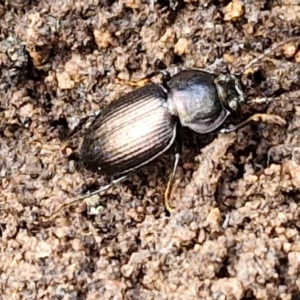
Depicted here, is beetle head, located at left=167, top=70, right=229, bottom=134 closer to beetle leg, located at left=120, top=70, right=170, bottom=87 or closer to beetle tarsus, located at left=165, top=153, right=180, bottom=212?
beetle leg, located at left=120, top=70, right=170, bottom=87

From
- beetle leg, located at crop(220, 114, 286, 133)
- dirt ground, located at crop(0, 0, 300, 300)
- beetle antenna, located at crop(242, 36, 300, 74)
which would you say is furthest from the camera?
beetle antenna, located at crop(242, 36, 300, 74)

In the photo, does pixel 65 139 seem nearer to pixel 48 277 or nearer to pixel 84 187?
pixel 84 187

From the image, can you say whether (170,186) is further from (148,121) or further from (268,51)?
(268,51)

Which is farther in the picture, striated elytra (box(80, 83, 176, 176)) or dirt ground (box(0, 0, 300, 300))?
striated elytra (box(80, 83, 176, 176))

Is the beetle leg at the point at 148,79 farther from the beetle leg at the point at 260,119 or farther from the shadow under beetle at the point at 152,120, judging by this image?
the beetle leg at the point at 260,119

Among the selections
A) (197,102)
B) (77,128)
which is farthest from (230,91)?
(77,128)

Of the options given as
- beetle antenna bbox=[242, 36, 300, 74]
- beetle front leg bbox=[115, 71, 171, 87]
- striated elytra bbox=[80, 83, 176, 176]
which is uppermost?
beetle front leg bbox=[115, 71, 171, 87]

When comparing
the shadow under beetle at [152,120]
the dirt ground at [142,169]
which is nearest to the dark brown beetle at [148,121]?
the shadow under beetle at [152,120]

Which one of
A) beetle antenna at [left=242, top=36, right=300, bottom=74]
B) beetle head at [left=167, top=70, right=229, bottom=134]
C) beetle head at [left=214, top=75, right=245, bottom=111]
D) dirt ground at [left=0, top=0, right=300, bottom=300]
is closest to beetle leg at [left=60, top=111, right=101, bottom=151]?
dirt ground at [left=0, top=0, right=300, bottom=300]
